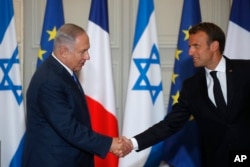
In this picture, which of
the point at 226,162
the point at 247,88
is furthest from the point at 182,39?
the point at 226,162

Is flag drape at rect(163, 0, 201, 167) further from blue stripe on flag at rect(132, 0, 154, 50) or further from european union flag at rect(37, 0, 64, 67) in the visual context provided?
european union flag at rect(37, 0, 64, 67)

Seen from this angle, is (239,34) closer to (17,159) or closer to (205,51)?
(205,51)

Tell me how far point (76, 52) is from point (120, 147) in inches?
26.6

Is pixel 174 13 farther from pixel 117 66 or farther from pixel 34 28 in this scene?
pixel 34 28

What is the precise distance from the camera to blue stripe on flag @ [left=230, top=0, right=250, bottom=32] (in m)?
3.10

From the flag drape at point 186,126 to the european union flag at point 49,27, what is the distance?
100 cm

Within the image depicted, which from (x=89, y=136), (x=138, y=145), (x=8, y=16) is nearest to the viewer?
(x=89, y=136)

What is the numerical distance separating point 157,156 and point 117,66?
988 millimetres

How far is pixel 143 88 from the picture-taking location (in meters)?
3.05

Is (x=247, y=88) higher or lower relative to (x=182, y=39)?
lower

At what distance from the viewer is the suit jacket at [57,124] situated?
6.71 ft

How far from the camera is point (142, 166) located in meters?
3.10

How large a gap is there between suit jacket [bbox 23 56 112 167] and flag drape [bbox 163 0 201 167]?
1.06 m

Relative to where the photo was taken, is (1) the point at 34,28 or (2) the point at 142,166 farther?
(1) the point at 34,28
